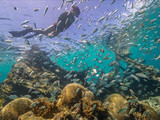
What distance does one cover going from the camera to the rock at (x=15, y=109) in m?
Result: 5.44

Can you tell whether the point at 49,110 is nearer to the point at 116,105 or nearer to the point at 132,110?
the point at 132,110

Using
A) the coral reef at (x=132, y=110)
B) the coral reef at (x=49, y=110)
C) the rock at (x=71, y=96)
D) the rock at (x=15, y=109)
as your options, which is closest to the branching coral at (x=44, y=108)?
the coral reef at (x=49, y=110)

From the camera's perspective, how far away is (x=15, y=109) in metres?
5.62

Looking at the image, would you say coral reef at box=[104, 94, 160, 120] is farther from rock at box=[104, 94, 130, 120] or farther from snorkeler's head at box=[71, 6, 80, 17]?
snorkeler's head at box=[71, 6, 80, 17]

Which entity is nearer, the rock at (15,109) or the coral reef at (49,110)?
the coral reef at (49,110)

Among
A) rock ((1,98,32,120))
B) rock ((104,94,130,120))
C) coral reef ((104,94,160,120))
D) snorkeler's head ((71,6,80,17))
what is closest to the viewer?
rock ((1,98,32,120))

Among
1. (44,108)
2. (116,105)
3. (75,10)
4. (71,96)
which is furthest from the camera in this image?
(75,10)

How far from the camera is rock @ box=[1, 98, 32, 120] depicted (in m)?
5.44

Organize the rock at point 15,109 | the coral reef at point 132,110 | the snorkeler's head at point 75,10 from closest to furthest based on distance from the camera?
the rock at point 15,109 → the coral reef at point 132,110 → the snorkeler's head at point 75,10

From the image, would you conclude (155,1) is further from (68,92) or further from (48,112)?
(48,112)

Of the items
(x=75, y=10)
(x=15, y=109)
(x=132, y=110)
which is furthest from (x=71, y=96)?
(x=75, y=10)

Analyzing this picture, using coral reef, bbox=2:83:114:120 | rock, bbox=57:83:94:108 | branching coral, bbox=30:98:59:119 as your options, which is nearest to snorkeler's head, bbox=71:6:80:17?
rock, bbox=57:83:94:108

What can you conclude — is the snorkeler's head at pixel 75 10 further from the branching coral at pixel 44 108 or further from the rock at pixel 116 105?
the branching coral at pixel 44 108

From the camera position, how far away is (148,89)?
42.2ft
